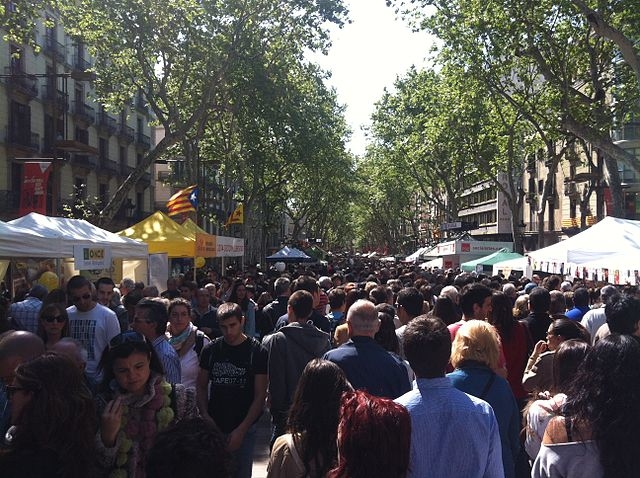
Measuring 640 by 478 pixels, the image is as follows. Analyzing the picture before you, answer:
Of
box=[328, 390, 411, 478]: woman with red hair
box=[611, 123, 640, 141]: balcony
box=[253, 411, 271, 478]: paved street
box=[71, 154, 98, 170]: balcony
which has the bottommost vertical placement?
box=[253, 411, 271, 478]: paved street

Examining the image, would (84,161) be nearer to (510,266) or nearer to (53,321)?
(510,266)

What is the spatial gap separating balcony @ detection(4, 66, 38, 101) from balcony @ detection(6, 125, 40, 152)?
1.53 metres

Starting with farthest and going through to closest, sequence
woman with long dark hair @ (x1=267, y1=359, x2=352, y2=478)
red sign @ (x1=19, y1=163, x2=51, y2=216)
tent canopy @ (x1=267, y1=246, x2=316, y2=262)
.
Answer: tent canopy @ (x1=267, y1=246, x2=316, y2=262)
red sign @ (x1=19, y1=163, x2=51, y2=216)
woman with long dark hair @ (x1=267, y1=359, x2=352, y2=478)

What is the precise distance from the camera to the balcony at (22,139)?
3034 cm

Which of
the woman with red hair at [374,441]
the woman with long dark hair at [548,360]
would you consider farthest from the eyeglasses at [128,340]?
the woman with long dark hair at [548,360]

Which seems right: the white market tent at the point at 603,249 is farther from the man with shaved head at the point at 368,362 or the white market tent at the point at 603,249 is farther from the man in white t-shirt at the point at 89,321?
the man in white t-shirt at the point at 89,321

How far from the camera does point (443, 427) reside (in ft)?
9.74

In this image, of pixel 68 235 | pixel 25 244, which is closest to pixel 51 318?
pixel 25 244

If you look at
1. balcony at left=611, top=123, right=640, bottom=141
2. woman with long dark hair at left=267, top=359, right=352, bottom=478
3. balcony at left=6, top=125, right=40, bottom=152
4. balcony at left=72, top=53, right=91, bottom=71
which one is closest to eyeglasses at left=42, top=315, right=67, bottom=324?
woman with long dark hair at left=267, top=359, right=352, bottom=478

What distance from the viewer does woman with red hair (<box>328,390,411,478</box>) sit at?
91.9 inches

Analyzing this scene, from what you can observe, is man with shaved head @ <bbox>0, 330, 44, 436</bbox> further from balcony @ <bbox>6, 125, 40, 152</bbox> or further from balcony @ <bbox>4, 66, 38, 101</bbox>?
balcony @ <bbox>6, 125, 40, 152</bbox>

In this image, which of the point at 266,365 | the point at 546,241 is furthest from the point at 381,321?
the point at 546,241

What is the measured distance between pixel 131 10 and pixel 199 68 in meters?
3.37

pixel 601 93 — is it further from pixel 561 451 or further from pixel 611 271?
pixel 561 451
